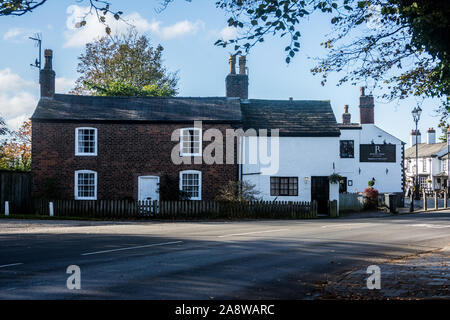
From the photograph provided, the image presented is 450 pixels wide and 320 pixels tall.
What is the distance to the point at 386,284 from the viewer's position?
7.86m

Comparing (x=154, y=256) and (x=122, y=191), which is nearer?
(x=154, y=256)

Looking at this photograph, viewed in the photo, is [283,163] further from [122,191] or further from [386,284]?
[386,284]

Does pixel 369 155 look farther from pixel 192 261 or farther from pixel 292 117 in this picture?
pixel 192 261

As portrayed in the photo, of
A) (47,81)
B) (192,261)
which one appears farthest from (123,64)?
(192,261)

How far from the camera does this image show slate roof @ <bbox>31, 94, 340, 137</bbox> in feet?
95.8

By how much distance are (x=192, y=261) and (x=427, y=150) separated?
68.9m

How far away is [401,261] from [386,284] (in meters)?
3.07

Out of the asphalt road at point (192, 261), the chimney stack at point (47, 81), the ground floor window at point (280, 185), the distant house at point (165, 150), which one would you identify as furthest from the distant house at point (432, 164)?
the asphalt road at point (192, 261)

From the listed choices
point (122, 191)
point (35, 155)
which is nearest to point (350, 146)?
point (122, 191)

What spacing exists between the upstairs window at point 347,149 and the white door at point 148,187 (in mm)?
21051

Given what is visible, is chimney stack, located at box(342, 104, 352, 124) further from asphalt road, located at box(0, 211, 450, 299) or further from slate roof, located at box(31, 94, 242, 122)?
asphalt road, located at box(0, 211, 450, 299)

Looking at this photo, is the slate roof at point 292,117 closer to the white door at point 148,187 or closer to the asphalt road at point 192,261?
the white door at point 148,187

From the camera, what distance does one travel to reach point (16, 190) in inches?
1103

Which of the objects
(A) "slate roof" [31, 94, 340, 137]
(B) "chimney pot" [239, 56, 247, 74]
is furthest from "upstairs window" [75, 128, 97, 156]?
(B) "chimney pot" [239, 56, 247, 74]
